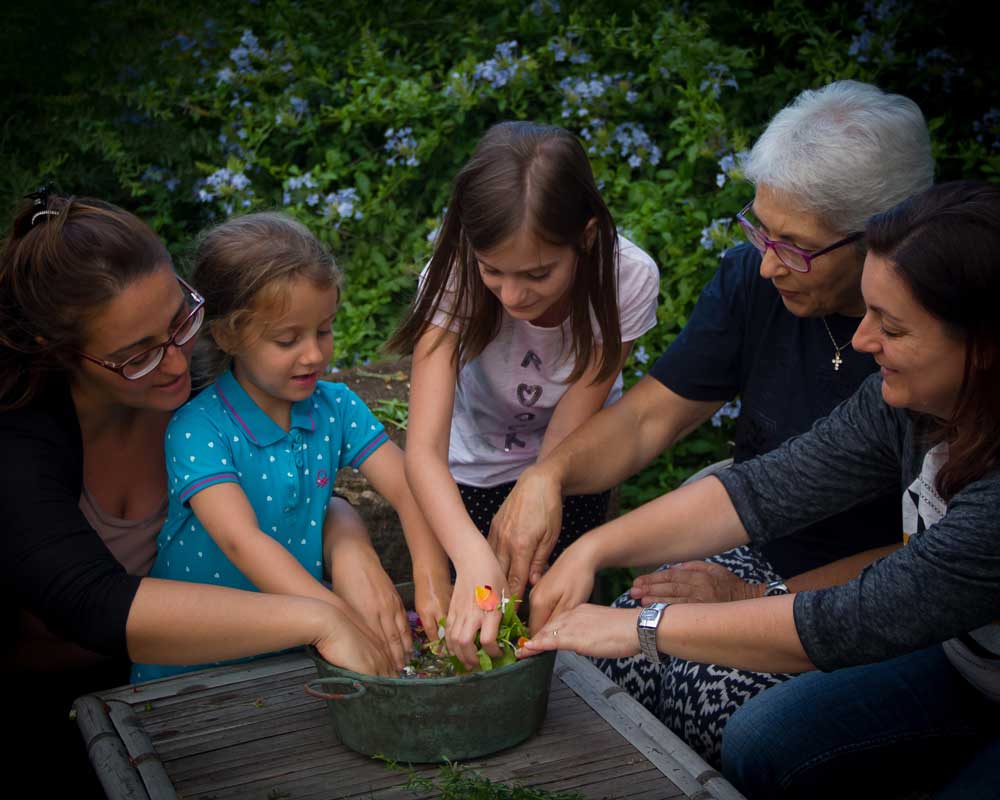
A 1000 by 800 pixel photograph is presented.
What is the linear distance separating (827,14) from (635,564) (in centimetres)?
298

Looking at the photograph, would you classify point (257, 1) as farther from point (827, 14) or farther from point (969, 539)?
point (969, 539)

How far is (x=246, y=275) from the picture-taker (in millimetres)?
2393

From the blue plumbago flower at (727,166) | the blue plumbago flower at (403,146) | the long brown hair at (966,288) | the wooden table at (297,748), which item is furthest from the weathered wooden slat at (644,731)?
the blue plumbago flower at (403,146)

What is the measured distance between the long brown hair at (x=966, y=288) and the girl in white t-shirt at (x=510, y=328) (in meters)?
0.79

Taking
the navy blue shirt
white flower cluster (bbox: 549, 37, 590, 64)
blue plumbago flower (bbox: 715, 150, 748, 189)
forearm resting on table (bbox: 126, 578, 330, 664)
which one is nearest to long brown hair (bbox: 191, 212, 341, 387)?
forearm resting on table (bbox: 126, 578, 330, 664)

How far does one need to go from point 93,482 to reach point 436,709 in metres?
1.05

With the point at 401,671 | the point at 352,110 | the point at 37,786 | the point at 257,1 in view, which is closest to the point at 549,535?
the point at 401,671

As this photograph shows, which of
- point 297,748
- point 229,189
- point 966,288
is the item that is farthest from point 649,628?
point 229,189

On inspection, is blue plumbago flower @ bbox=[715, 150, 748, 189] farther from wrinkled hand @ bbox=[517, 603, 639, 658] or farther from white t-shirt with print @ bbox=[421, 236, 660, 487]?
wrinkled hand @ bbox=[517, 603, 639, 658]

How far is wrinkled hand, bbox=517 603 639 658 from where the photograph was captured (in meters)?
1.91

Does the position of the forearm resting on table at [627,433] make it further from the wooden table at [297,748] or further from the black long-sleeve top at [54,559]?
the black long-sleeve top at [54,559]

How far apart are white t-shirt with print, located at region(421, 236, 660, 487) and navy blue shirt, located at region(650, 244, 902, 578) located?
5.8 inches

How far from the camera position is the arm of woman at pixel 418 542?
2248 mm

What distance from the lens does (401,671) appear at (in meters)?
2.04
